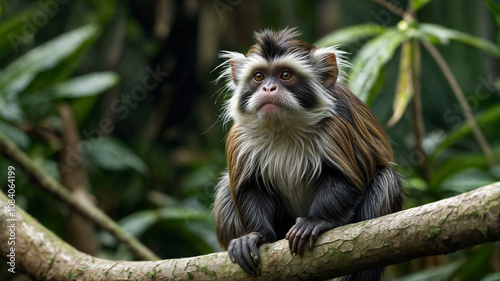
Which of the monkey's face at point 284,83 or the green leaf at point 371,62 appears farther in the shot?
the green leaf at point 371,62

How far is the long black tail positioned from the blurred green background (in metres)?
1.33

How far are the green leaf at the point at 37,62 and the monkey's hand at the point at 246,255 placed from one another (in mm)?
5058

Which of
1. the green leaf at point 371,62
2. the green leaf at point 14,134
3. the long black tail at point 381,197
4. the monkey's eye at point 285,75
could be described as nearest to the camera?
the long black tail at point 381,197

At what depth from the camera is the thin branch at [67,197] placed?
7359 millimetres

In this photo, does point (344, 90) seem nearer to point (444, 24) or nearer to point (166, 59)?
point (444, 24)

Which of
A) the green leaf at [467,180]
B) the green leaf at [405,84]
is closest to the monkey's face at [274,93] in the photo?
the green leaf at [405,84]

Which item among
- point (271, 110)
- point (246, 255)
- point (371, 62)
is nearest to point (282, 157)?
point (271, 110)

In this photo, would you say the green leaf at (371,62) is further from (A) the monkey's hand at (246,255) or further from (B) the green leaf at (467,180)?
(A) the monkey's hand at (246,255)

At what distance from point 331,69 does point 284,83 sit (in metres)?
0.49

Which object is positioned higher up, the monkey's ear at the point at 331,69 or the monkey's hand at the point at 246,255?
the monkey's ear at the point at 331,69

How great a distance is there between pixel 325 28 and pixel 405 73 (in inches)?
252

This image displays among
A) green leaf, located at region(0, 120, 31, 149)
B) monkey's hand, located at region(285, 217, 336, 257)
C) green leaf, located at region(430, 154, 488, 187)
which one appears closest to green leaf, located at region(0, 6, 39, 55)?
green leaf, located at region(0, 120, 31, 149)

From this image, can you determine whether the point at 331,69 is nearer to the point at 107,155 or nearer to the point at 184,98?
the point at 107,155

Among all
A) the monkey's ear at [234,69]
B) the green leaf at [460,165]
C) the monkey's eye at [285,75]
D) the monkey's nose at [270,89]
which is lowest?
the monkey's nose at [270,89]
